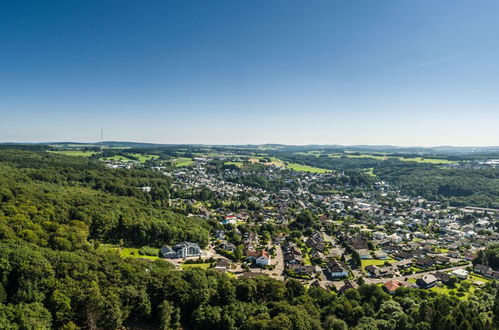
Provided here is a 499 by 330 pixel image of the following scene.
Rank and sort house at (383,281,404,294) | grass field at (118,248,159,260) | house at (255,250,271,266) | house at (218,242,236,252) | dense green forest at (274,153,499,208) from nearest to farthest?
house at (383,281,404,294), grass field at (118,248,159,260), house at (255,250,271,266), house at (218,242,236,252), dense green forest at (274,153,499,208)

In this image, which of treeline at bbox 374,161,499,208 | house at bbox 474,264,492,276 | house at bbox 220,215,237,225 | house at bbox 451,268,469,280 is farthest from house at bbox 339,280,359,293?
treeline at bbox 374,161,499,208

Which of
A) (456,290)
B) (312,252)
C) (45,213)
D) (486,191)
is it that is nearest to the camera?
(456,290)

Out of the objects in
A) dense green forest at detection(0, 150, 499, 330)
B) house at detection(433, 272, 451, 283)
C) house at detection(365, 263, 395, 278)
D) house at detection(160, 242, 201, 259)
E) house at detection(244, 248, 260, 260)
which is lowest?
house at detection(365, 263, 395, 278)

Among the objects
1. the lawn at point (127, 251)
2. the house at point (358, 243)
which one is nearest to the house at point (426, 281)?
the house at point (358, 243)

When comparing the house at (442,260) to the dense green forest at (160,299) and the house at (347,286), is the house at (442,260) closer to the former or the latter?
the dense green forest at (160,299)

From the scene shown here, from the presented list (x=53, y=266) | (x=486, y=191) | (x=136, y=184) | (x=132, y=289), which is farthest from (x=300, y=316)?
(x=486, y=191)

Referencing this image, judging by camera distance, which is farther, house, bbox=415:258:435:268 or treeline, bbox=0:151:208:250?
house, bbox=415:258:435:268

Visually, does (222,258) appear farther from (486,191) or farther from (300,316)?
(486,191)

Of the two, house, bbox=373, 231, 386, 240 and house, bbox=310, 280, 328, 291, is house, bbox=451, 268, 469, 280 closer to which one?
house, bbox=373, 231, 386, 240
